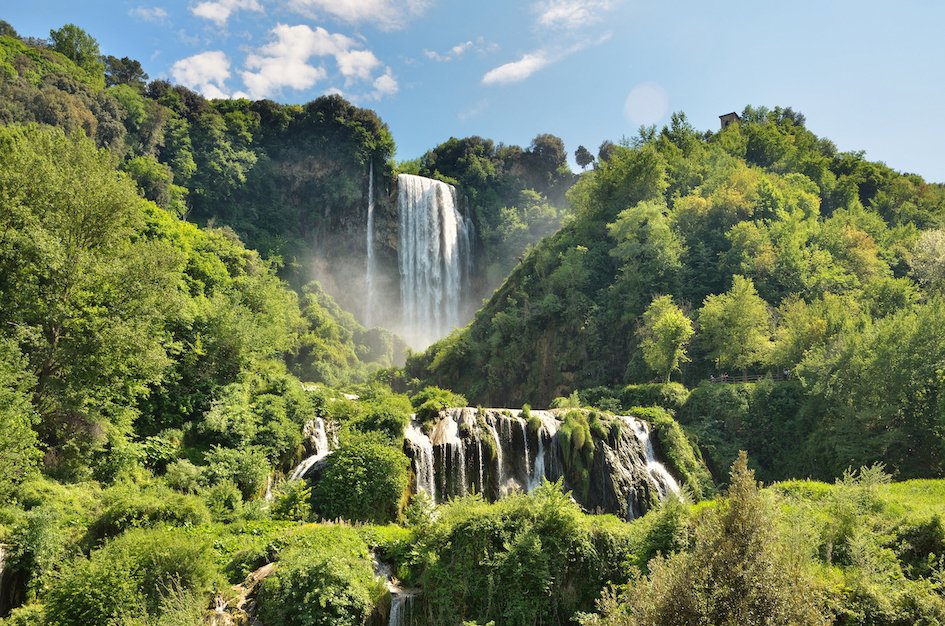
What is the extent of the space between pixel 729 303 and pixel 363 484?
26.3 meters

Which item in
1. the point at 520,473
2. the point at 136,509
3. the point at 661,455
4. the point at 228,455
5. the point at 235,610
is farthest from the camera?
the point at 661,455

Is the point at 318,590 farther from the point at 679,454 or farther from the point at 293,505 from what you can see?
the point at 679,454

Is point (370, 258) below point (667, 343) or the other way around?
the other way around

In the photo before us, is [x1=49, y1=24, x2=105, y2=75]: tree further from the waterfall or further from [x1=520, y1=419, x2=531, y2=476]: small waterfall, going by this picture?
[x1=520, y1=419, x2=531, y2=476]: small waterfall

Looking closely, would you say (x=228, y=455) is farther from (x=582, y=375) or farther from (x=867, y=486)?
(x=582, y=375)

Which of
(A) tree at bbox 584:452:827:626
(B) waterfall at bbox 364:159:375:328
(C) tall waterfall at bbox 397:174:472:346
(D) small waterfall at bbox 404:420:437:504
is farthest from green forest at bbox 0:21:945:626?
(C) tall waterfall at bbox 397:174:472:346

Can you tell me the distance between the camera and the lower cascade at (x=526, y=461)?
2211cm

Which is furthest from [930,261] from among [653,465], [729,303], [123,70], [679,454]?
[123,70]

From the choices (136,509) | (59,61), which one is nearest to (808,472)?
(136,509)

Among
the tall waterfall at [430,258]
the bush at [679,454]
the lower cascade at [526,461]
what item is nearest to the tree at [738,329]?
the bush at [679,454]

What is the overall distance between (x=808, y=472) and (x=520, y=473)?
14.5 m

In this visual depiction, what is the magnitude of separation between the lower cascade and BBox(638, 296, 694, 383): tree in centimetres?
881

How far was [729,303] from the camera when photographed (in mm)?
35750

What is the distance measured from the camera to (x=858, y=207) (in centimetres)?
5794
